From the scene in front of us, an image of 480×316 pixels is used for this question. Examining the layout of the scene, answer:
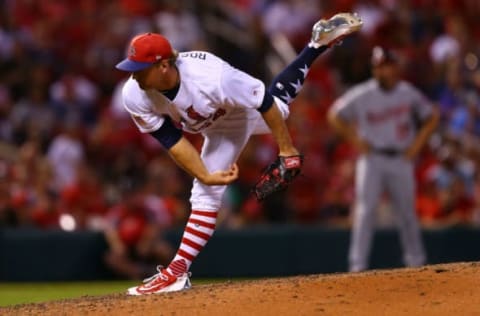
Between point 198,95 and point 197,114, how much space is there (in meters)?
0.16

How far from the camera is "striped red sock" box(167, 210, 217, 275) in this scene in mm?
7805

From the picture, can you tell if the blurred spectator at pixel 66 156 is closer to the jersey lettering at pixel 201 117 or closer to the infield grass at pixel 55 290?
the infield grass at pixel 55 290

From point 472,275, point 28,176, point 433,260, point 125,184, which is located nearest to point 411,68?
point 433,260

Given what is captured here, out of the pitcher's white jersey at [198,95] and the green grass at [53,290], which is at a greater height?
the pitcher's white jersey at [198,95]

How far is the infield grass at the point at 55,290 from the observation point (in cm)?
1123

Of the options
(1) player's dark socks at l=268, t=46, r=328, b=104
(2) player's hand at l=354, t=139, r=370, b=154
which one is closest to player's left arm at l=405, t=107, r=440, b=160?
(2) player's hand at l=354, t=139, r=370, b=154

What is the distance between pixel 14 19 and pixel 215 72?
8765 millimetres

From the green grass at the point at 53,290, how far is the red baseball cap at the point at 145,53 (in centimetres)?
419

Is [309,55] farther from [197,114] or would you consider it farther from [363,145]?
[363,145]

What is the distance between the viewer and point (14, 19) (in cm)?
1567

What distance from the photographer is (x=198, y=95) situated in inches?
292

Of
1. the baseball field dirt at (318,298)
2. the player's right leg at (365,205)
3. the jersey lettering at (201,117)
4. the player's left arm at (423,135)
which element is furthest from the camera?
the player's left arm at (423,135)

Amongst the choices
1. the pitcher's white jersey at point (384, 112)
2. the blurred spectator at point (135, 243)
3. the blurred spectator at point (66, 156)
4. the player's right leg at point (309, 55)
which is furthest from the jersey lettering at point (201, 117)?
the blurred spectator at point (66, 156)

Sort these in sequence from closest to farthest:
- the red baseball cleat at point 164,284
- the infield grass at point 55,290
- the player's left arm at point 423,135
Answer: the red baseball cleat at point 164,284, the infield grass at point 55,290, the player's left arm at point 423,135
